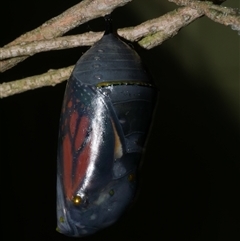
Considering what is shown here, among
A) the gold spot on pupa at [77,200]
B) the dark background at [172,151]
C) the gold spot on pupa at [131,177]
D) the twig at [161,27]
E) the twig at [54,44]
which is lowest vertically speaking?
the dark background at [172,151]

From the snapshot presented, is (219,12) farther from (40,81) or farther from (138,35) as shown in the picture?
(40,81)

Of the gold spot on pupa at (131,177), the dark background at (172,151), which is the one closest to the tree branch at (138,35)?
the gold spot on pupa at (131,177)

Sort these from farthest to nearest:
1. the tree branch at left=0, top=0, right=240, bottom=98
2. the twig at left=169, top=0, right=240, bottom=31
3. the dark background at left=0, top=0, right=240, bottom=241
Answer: the dark background at left=0, top=0, right=240, bottom=241, the tree branch at left=0, top=0, right=240, bottom=98, the twig at left=169, top=0, right=240, bottom=31

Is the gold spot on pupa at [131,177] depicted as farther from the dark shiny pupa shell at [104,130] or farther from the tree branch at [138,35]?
the tree branch at [138,35]

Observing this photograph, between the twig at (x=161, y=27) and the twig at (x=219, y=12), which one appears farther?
the twig at (x=161, y=27)

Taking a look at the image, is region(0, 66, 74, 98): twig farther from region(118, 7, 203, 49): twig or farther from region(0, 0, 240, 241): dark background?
region(0, 0, 240, 241): dark background

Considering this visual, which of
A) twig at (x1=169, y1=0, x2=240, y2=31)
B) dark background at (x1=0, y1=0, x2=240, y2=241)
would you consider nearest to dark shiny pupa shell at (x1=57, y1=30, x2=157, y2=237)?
twig at (x1=169, y1=0, x2=240, y2=31)
